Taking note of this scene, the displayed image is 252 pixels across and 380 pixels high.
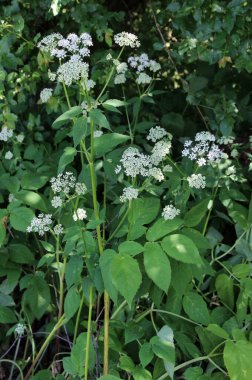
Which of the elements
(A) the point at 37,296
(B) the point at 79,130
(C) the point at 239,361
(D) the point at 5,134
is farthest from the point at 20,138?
(C) the point at 239,361

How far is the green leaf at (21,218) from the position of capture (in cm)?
198

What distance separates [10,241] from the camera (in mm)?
2451

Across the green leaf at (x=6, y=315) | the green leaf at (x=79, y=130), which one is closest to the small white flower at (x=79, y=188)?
the green leaf at (x=79, y=130)

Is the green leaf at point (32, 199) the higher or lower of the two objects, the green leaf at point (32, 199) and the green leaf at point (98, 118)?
the lower

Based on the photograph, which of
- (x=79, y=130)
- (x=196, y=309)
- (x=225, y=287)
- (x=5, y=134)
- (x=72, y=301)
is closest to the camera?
(x=79, y=130)

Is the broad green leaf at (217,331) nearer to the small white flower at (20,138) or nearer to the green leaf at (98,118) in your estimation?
the green leaf at (98,118)

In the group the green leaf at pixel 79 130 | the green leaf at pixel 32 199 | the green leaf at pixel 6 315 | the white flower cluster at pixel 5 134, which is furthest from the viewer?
the white flower cluster at pixel 5 134

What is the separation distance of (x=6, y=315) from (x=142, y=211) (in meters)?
0.79

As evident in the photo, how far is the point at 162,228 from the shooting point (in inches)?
68.2

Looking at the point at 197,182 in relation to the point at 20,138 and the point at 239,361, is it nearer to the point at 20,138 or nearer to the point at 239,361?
the point at 239,361

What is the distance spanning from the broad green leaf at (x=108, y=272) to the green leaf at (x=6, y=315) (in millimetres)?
712

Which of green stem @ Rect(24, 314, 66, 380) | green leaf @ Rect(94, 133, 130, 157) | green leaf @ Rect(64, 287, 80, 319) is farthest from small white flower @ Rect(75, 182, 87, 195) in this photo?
green stem @ Rect(24, 314, 66, 380)

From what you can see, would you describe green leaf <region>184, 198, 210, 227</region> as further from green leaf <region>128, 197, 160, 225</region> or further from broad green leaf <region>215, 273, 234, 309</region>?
broad green leaf <region>215, 273, 234, 309</region>

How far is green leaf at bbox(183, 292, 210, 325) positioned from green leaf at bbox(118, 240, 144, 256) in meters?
0.39
